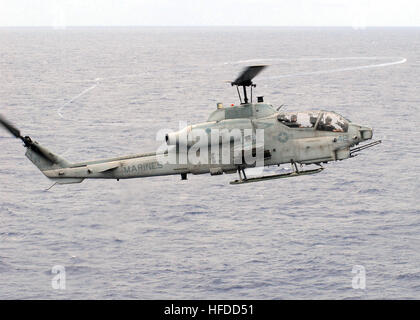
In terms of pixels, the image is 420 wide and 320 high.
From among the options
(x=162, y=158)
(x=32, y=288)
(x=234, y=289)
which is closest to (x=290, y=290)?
(x=234, y=289)

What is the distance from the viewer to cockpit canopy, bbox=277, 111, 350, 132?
141ft

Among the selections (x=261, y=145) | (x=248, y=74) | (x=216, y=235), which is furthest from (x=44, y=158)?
(x=216, y=235)

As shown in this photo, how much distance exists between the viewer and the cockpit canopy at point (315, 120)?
141 feet

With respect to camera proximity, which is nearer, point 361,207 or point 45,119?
point 361,207

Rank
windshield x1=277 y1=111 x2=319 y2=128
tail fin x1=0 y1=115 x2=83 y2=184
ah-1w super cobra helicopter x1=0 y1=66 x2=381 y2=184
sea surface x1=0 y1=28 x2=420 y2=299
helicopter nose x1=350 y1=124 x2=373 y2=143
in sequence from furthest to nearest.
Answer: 1. sea surface x1=0 y1=28 x2=420 y2=299
2. tail fin x1=0 y1=115 x2=83 y2=184
3. helicopter nose x1=350 y1=124 x2=373 y2=143
4. windshield x1=277 y1=111 x2=319 y2=128
5. ah-1w super cobra helicopter x1=0 y1=66 x2=381 y2=184

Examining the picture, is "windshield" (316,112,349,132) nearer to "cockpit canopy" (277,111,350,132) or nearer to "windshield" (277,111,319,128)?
"cockpit canopy" (277,111,350,132)

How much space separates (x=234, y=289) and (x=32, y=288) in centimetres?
2791

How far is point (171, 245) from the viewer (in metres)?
102

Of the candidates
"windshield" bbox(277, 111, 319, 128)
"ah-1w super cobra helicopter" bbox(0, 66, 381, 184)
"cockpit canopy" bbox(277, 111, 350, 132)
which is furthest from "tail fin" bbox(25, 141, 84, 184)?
"cockpit canopy" bbox(277, 111, 350, 132)

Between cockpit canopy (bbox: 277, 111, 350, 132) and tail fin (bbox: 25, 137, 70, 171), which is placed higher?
cockpit canopy (bbox: 277, 111, 350, 132)

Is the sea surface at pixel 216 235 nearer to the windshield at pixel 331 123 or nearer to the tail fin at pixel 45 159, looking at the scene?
the tail fin at pixel 45 159

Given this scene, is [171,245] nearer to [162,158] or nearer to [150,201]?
[150,201]

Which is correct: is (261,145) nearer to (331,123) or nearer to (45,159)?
(331,123)
